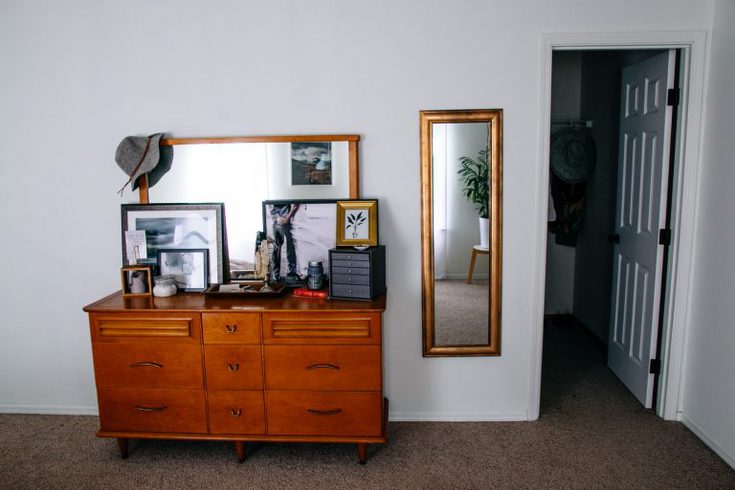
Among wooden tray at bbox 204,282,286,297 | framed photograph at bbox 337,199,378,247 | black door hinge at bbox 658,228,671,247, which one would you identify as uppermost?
framed photograph at bbox 337,199,378,247

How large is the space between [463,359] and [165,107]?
6.90ft

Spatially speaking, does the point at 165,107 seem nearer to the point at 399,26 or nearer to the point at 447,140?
the point at 399,26

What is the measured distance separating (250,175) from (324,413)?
4.16 feet

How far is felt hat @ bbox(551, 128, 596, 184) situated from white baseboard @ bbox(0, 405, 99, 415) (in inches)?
142

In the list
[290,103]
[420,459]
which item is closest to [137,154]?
[290,103]

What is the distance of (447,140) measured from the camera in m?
2.76

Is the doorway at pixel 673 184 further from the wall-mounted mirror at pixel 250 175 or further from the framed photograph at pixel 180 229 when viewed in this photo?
the framed photograph at pixel 180 229

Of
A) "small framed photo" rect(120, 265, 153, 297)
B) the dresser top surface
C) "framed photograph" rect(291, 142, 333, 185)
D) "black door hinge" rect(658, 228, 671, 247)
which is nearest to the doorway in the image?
"black door hinge" rect(658, 228, 671, 247)

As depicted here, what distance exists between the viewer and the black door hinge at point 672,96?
2779mm

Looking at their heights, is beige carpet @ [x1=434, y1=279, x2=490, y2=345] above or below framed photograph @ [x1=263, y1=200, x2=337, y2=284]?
below

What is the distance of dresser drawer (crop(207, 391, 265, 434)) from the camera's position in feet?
8.39

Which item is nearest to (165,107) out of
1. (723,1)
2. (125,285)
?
(125,285)

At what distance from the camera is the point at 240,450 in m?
2.62

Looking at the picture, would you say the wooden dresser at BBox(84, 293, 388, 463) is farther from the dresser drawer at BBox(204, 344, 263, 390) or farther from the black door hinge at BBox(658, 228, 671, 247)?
the black door hinge at BBox(658, 228, 671, 247)
